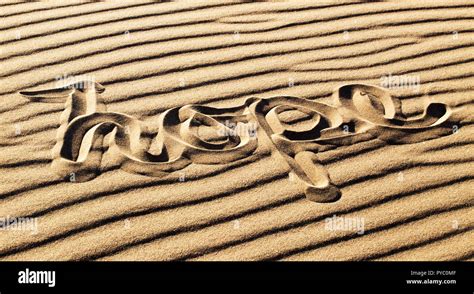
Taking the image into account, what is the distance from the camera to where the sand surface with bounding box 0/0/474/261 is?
2.80 meters

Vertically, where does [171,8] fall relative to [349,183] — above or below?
above

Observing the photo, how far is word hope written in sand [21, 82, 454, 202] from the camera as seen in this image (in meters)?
3.09

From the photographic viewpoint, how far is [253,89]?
3.63 metres

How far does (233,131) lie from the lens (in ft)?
10.8

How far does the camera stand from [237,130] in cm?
331

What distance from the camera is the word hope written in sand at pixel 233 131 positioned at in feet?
10.1

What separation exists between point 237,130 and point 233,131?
24 millimetres

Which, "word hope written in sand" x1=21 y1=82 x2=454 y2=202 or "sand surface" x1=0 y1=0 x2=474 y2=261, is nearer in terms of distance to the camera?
"sand surface" x1=0 y1=0 x2=474 y2=261

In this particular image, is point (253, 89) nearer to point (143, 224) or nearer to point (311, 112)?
point (311, 112)

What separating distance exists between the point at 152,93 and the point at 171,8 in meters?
A: 1.00

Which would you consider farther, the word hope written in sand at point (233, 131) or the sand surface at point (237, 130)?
the word hope written in sand at point (233, 131)
